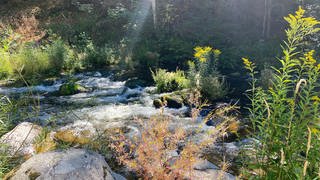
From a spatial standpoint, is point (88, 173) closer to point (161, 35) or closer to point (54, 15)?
point (161, 35)

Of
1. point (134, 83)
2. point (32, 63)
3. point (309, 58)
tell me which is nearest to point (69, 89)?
point (134, 83)

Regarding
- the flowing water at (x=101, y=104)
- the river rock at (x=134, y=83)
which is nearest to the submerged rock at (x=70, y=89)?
the flowing water at (x=101, y=104)

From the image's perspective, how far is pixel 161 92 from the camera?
27.0 ft

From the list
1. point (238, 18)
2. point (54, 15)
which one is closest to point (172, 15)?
point (238, 18)

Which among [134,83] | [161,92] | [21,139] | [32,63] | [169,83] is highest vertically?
[32,63]

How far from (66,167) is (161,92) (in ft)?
18.7

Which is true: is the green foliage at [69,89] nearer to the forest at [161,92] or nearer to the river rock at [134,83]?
the forest at [161,92]

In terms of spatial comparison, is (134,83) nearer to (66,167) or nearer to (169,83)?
(169,83)

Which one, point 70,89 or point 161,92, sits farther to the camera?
point 161,92

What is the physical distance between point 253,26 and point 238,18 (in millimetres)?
1139

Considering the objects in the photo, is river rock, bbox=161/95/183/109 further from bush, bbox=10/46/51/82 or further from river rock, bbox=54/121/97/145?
bush, bbox=10/46/51/82

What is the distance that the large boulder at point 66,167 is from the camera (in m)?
2.57

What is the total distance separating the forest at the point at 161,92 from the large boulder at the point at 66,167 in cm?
1

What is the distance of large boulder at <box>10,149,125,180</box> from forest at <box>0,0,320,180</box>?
12mm
